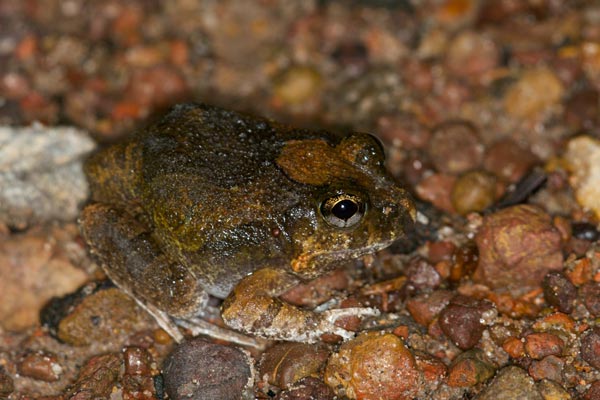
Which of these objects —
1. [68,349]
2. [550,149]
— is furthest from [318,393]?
[550,149]

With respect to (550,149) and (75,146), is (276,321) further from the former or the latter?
(550,149)

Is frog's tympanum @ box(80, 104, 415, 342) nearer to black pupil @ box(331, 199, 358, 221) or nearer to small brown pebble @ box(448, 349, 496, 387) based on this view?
black pupil @ box(331, 199, 358, 221)

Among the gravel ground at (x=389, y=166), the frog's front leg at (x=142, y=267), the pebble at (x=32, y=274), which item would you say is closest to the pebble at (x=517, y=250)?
the gravel ground at (x=389, y=166)

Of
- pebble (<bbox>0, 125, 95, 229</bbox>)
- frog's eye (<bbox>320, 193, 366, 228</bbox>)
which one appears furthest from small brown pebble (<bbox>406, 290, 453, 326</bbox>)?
pebble (<bbox>0, 125, 95, 229</bbox>)

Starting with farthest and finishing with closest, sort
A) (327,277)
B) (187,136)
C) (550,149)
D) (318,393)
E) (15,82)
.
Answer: (15,82) → (550,149) → (327,277) → (187,136) → (318,393)

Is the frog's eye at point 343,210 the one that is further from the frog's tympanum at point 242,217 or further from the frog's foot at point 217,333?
the frog's foot at point 217,333

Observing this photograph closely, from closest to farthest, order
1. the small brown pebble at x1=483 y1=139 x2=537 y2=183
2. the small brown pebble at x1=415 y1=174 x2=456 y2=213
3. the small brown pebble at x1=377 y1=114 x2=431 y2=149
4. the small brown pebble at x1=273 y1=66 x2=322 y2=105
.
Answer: the small brown pebble at x1=415 y1=174 x2=456 y2=213 → the small brown pebble at x1=483 y1=139 x2=537 y2=183 → the small brown pebble at x1=377 y1=114 x2=431 y2=149 → the small brown pebble at x1=273 y1=66 x2=322 y2=105

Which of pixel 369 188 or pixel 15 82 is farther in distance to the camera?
pixel 15 82
